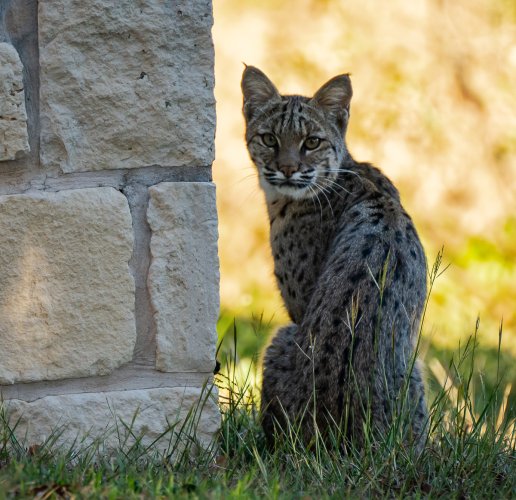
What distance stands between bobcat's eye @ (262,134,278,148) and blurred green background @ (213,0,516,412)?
3977 mm

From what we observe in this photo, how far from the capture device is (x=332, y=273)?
4.06m

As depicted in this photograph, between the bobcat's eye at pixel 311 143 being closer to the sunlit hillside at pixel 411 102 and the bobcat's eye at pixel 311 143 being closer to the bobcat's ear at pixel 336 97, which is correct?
the bobcat's ear at pixel 336 97

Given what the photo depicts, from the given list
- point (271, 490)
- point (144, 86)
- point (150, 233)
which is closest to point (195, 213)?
point (150, 233)

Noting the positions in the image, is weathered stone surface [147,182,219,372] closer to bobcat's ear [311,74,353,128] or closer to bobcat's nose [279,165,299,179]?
bobcat's nose [279,165,299,179]

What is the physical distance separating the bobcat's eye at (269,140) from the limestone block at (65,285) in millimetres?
1566

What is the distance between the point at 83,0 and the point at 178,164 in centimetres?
63

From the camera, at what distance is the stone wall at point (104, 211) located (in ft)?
10.9

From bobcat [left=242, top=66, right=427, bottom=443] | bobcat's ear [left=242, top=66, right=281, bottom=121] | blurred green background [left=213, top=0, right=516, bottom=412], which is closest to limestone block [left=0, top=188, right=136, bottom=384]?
bobcat [left=242, top=66, right=427, bottom=443]

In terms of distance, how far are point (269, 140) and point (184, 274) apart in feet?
5.01

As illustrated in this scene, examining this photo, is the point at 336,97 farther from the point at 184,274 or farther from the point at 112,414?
the point at 112,414

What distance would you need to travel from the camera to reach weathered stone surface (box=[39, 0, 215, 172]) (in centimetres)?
332

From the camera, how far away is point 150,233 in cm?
345

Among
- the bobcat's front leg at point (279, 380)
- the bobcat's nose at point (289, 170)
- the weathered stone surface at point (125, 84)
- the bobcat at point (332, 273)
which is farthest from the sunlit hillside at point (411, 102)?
the weathered stone surface at point (125, 84)

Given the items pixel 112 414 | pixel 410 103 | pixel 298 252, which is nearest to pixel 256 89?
pixel 298 252
